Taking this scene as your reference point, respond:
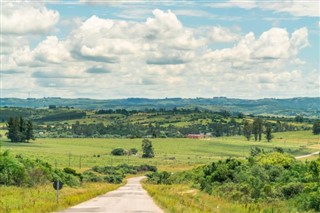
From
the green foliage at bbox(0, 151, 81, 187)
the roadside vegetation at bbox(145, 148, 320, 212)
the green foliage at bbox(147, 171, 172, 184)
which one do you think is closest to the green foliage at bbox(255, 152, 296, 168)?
the roadside vegetation at bbox(145, 148, 320, 212)

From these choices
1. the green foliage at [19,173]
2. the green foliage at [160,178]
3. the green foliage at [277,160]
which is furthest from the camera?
the green foliage at [160,178]

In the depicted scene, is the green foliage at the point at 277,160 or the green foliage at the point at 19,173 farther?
the green foliage at the point at 19,173

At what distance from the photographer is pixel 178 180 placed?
98000mm

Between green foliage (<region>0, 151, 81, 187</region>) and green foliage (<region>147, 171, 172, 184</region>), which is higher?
green foliage (<region>0, 151, 81, 187</region>)

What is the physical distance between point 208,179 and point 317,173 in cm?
2074

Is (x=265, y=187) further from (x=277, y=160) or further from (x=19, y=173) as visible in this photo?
(x=19, y=173)

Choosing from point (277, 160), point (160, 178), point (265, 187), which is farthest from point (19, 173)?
point (160, 178)

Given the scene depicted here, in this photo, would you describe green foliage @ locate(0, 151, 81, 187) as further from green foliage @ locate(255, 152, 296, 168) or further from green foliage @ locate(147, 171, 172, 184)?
green foliage @ locate(147, 171, 172, 184)

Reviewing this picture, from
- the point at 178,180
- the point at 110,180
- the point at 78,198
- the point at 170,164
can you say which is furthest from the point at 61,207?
the point at 170,164

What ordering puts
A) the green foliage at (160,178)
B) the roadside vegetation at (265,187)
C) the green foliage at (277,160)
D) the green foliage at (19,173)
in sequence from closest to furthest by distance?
the roadside vegetation at (265,187) < the green foliage at (277,160) < the green foliage at (19,173) < the green foliage at (160,178)

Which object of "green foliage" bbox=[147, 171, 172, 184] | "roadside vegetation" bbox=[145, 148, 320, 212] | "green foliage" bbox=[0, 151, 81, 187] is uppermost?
"roadside vegetation" bbox=[145, 148, 320, 212]

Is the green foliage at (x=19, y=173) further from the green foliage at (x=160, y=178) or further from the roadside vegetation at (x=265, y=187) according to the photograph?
the green foliage at (x=160, y=178)

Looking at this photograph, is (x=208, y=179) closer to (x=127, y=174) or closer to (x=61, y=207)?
(x=61, y=207)

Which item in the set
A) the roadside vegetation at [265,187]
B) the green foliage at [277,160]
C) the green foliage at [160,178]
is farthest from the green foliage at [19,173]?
the green foliage at [160,178]
